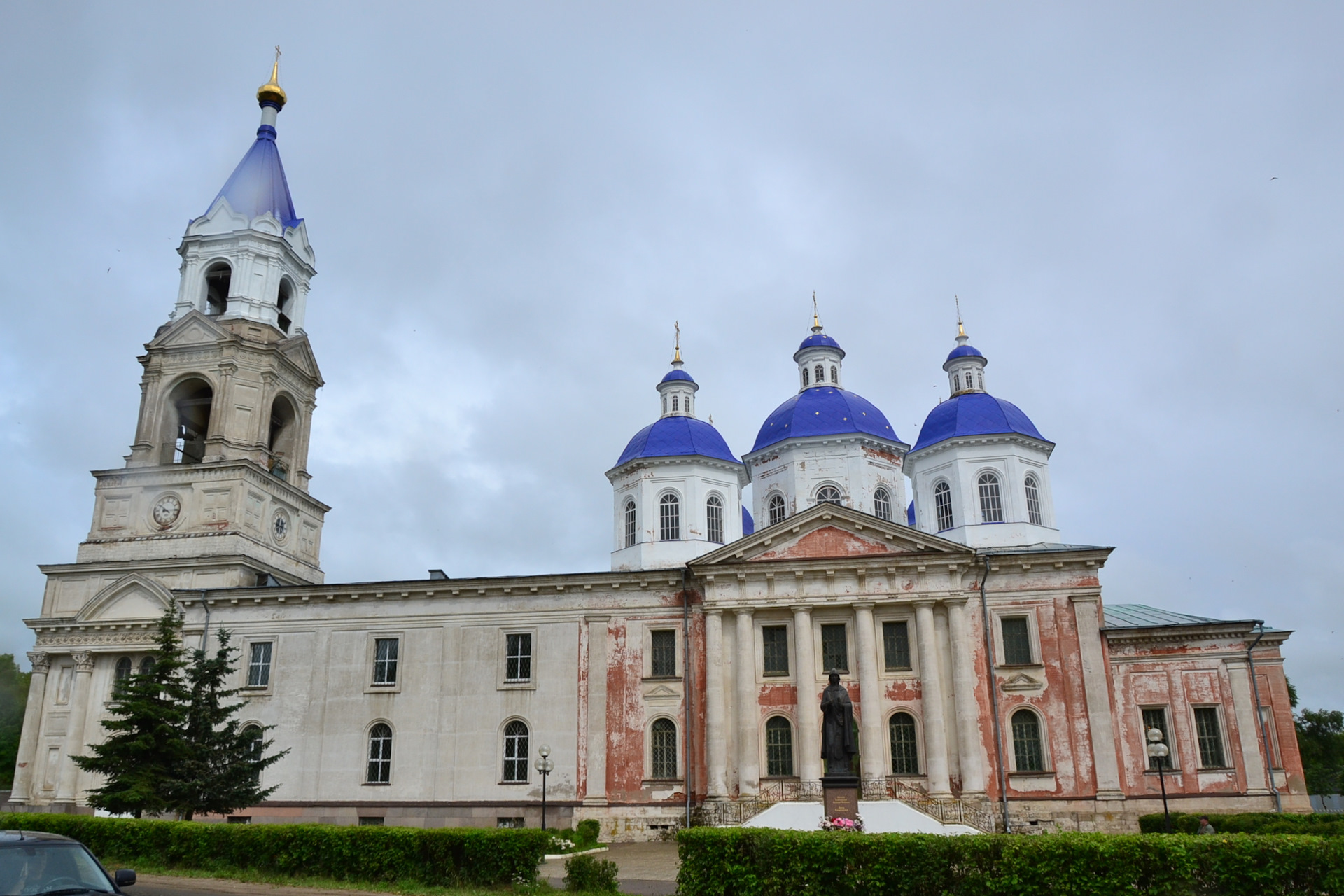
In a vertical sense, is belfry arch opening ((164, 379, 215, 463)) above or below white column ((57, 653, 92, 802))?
above

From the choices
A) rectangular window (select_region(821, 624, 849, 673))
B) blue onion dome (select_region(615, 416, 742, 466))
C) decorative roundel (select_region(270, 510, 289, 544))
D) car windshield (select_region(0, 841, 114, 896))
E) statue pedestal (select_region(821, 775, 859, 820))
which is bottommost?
car windshield (select_region(0, 841, 114, 896))

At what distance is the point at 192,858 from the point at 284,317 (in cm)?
3041

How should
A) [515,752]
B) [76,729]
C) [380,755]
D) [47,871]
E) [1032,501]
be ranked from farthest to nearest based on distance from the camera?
[1032,501]
[76,729]
[380,755]
[515,752]
[47,871]

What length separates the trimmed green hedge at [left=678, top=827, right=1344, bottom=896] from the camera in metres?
14.6

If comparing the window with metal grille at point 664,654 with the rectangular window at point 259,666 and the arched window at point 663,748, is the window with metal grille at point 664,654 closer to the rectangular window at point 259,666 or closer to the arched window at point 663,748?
the arched window at point 663,748

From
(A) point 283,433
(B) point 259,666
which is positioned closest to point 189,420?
(A) point 283,433

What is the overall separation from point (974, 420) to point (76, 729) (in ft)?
131

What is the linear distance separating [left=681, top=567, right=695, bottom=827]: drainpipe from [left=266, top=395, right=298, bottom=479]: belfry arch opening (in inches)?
824

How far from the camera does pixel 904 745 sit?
3388 cm

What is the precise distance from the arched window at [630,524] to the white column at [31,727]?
24.9 metres

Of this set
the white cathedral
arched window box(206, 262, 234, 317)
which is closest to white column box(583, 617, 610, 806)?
the white cathedral

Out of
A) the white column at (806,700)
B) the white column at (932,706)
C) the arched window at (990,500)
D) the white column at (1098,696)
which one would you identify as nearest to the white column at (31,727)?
the white column at (806,700)

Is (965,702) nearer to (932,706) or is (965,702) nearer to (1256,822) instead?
(932,706)

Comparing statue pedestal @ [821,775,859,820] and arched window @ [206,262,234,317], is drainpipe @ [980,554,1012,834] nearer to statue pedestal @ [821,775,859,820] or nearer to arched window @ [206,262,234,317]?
statue pedestal @ [821,775,859,820]
